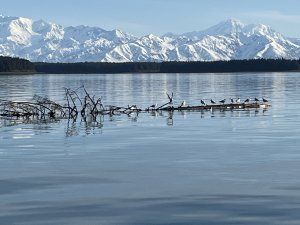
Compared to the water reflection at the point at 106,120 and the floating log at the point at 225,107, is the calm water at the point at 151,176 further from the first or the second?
the floating log at the point at 225,107

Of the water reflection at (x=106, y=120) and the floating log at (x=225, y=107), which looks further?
the floating log at (x=225, y=107)

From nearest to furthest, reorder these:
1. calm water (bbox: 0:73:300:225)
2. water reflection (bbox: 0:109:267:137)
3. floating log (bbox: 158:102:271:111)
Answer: calm water (bbox: 0:73:300:225), water reflection (bbox: 0:109:267:137), floating log (bbox: 158:102:271:111)

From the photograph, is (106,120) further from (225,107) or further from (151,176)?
(151,176)

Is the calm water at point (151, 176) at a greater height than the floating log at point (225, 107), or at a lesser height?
lesser

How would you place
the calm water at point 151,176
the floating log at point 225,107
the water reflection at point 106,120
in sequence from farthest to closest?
the floating log at point 225,107 < the water reflection at point 106,120 < the calm water at point 151,176

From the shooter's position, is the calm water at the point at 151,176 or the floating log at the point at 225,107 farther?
the floating log at the point at 225,107

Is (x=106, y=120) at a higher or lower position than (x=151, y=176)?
lower

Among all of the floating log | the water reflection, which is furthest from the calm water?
the floating log

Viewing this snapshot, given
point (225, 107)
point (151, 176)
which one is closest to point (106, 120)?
point (225, 107)

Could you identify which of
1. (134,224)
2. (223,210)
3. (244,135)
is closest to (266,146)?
(244,135)

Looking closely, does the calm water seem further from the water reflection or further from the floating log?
the floating log

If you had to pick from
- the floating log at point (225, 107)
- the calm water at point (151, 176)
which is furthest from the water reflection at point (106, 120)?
the calm water at point (151, 176)

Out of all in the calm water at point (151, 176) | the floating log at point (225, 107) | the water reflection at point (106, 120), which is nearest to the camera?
the calm water at point (151, 176)

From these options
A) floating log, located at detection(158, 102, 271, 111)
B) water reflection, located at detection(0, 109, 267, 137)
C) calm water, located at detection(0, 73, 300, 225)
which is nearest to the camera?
calm water, located at detection(0, 73, 300, 225)
